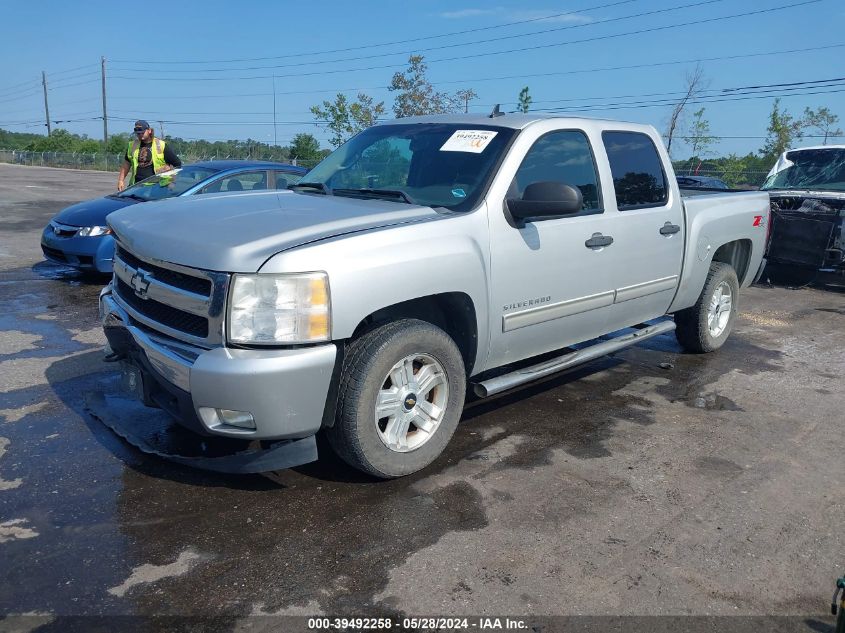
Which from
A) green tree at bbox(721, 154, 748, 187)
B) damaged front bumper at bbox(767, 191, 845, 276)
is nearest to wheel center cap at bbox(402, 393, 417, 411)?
damaged front bumper at bbox(767, 191, 845, 276)

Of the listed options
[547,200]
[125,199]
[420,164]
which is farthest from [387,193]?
[125,199]

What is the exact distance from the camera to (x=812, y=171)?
10.8 metres

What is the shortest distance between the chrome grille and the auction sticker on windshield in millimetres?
1860

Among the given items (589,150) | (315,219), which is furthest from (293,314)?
(589,150)

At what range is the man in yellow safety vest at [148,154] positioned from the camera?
977cm

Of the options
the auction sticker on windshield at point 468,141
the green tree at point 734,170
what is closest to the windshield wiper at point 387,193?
the auction sticker on windshield at point 468,141

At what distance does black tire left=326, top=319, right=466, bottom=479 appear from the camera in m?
3.37

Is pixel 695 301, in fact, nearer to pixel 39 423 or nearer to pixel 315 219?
pixel 315 219

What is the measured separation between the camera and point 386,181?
4.46 m

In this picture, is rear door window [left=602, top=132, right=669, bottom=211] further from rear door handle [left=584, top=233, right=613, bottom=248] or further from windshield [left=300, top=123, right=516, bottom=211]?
windshield [left=300, top=123, right=516, bottom=211]

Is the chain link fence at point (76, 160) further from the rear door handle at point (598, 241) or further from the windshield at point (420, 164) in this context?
the rear door handle at point (598, 241)

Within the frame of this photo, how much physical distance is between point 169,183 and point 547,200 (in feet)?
20.7

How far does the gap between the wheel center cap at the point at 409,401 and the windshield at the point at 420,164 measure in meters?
1.08

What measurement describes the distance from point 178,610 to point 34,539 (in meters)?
0.91
